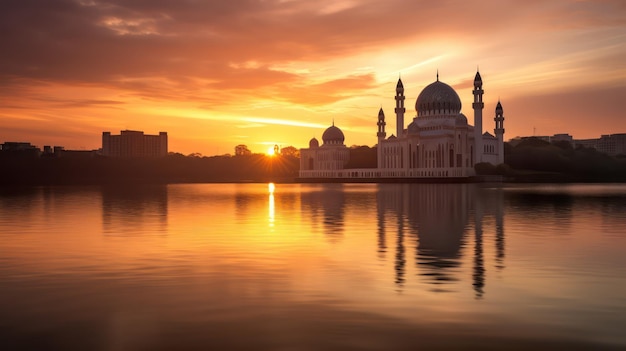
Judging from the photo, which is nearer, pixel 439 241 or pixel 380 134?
pixel 439 241

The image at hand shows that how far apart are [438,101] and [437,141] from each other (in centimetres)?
1000

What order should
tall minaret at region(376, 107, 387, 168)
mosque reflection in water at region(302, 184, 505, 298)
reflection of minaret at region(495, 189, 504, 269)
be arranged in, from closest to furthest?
mosque reflection in water at region(302, 184, 505, 298)
reflection of minaret at region(495, 189, 504, 269)
tall minaret at region(376, 107, 387, 168)

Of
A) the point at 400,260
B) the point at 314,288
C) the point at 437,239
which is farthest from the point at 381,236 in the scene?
the point at 314,288

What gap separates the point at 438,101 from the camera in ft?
417

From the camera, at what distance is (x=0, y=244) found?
19.5m

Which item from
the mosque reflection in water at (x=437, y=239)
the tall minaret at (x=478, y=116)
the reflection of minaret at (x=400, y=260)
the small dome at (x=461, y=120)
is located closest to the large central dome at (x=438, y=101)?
the small dome at (x=461, y=120)

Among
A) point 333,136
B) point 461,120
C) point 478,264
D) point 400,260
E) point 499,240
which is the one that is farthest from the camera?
point 333,136

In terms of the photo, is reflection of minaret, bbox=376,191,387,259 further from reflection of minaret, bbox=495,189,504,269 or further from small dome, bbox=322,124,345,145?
small dome, bbox=322,124,345,145

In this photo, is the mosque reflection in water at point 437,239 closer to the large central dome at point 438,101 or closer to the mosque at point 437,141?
the mosque at point 437,141

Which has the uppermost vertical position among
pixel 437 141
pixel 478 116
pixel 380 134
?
pixel 478 116

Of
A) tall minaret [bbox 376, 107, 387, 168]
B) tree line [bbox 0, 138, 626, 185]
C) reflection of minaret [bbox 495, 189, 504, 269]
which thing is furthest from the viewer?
tall minaret [bbox 376, 107, 387, 168]

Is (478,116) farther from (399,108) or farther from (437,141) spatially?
(399,108)

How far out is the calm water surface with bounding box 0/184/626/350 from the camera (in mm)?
8367

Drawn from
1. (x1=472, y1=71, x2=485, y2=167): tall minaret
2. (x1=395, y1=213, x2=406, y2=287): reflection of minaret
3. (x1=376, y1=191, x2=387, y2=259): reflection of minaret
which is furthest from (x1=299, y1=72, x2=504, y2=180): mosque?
(x1=395, y1=213, x2=406, y2=287): reflection of minaret
